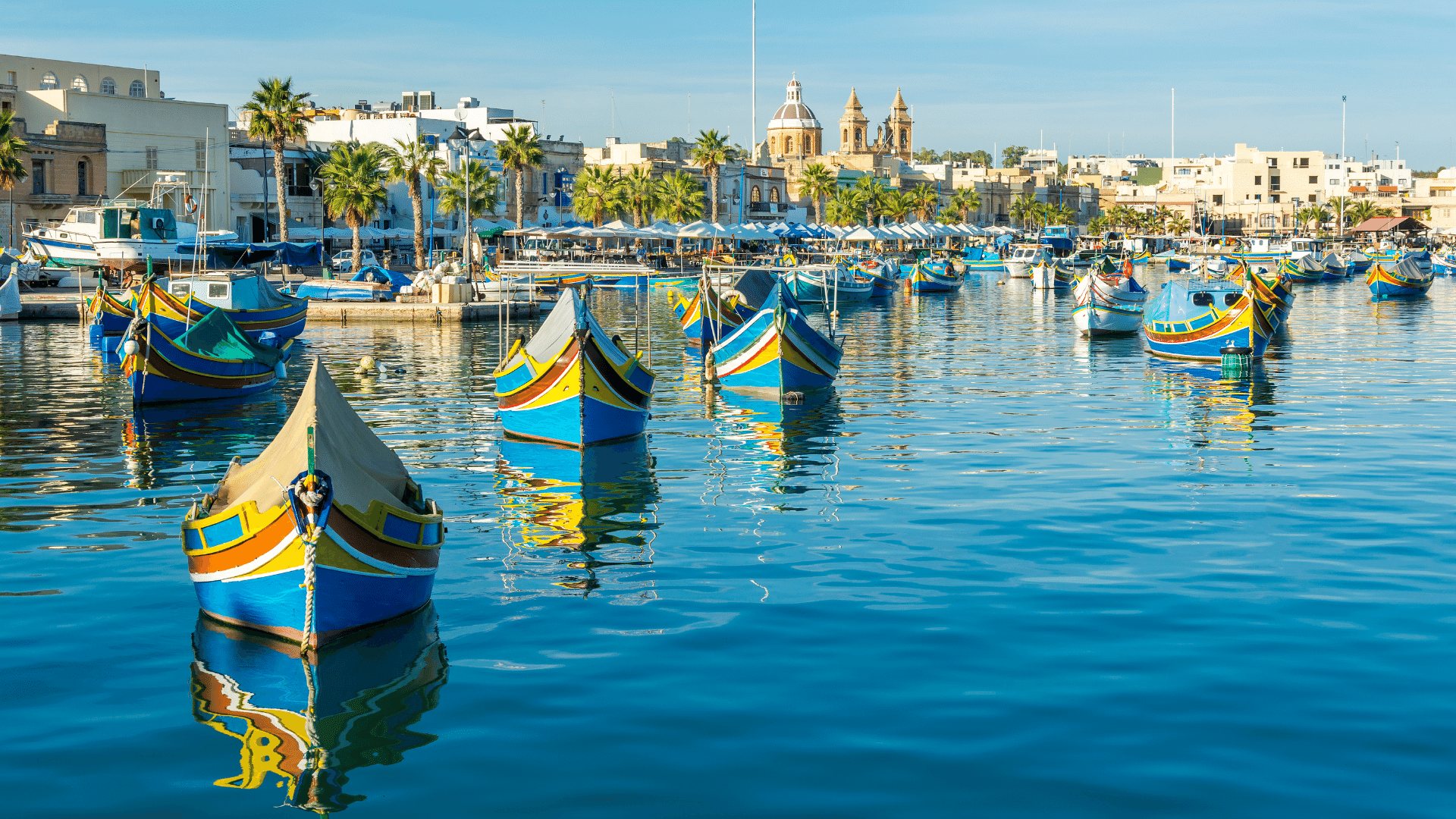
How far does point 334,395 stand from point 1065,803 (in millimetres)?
8811

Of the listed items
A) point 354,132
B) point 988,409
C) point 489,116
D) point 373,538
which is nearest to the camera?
point 373,538

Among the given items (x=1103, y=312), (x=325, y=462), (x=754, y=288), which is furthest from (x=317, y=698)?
(x=1103, y=312)

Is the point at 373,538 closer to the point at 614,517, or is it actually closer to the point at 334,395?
the point at 334,395

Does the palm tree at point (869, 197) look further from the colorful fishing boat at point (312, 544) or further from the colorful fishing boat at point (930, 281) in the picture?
the colorful fishing boat at point (312, 544)

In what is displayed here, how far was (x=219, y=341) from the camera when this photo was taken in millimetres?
33750

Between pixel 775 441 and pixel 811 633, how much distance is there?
13945 mm

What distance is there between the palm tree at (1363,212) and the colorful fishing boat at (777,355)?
15993 cm

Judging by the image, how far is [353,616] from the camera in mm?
13266

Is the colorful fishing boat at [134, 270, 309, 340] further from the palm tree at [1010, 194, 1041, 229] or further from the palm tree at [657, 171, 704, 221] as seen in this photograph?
the palm tree at [1010, 194, 1041, 229]

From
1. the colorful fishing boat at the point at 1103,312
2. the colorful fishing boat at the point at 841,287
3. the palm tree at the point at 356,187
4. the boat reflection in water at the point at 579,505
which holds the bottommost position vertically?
the boat reflection in water at the point at 579,505

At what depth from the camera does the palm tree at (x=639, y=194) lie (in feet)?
354

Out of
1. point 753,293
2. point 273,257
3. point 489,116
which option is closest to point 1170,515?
point 753,293

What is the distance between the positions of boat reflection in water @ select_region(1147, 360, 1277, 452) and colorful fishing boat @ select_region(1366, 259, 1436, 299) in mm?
43284

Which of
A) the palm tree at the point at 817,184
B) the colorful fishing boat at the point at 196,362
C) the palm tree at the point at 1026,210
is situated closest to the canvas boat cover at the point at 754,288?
the colorful fishing boat at the point at 196,362
